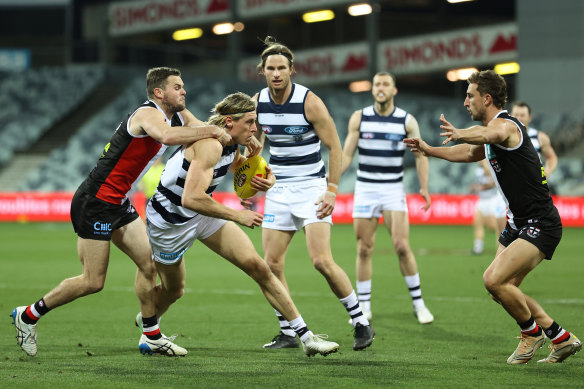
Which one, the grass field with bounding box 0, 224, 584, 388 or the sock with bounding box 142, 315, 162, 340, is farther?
the sock with bounding box 142, 315, 162, 340

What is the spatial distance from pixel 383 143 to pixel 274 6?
2712 cm

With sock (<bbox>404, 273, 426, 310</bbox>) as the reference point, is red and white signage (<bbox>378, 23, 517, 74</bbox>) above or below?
above

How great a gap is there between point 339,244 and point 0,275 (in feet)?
28.6

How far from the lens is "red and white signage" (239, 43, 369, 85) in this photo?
36.3 m

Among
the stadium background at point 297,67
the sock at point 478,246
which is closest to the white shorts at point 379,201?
the sock at point 478,246

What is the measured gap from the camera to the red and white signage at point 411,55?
33562 mm

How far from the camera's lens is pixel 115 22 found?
41.1 metres

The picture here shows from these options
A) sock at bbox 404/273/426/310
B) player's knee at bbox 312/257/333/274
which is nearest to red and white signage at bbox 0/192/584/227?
sock at bbox 404/273/426/310

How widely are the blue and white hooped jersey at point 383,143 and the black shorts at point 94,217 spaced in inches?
142

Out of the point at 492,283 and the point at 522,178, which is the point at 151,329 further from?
the point at 522,178

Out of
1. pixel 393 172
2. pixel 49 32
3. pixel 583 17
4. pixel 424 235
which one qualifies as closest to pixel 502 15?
pixel 583 17

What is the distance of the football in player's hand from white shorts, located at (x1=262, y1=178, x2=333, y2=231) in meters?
0.69

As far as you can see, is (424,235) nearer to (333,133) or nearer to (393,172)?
(393,172)

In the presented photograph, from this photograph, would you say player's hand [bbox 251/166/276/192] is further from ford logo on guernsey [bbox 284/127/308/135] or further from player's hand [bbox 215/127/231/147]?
ford logo on guernsey [bbox 284/127/308/135]
